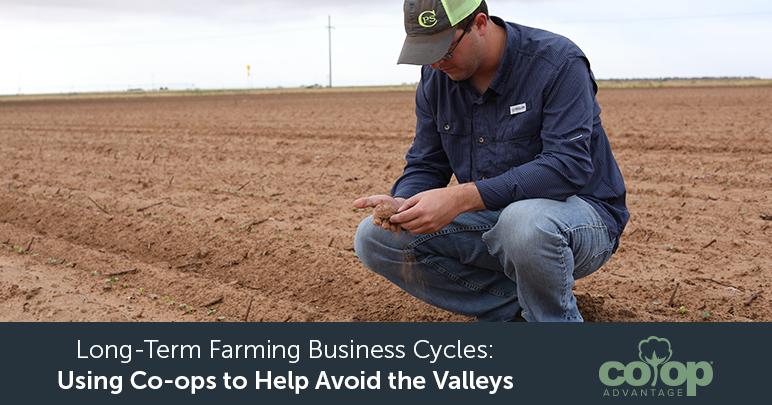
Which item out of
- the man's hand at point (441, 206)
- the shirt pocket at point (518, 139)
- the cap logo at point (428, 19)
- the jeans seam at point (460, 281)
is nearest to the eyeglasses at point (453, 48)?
the cap logo at point (428, 19)

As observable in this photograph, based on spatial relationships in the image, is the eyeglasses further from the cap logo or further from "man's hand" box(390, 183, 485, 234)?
"man's hand" box(390, 183, 485, 234)

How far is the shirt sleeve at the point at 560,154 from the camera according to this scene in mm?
2352

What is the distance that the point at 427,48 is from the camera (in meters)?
2.40

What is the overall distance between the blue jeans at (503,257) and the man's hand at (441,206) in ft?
0.52

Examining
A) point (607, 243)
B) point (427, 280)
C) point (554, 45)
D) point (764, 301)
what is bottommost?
point (764, 301)

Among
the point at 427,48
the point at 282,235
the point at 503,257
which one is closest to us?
the point at 427,48

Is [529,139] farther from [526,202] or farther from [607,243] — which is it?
[607,243]

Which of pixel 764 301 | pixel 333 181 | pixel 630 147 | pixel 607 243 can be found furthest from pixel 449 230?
pixel 630 147

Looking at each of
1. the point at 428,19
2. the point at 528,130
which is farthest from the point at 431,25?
the point at 528,130

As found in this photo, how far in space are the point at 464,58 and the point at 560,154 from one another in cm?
56

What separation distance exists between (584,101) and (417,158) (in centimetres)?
90

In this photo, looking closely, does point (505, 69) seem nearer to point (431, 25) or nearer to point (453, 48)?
point (453, 48)

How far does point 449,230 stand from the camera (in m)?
2.78

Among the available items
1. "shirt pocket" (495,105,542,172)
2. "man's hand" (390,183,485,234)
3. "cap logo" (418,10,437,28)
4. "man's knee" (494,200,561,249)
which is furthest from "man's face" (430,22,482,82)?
"man's knee" (494,200,561,249)
